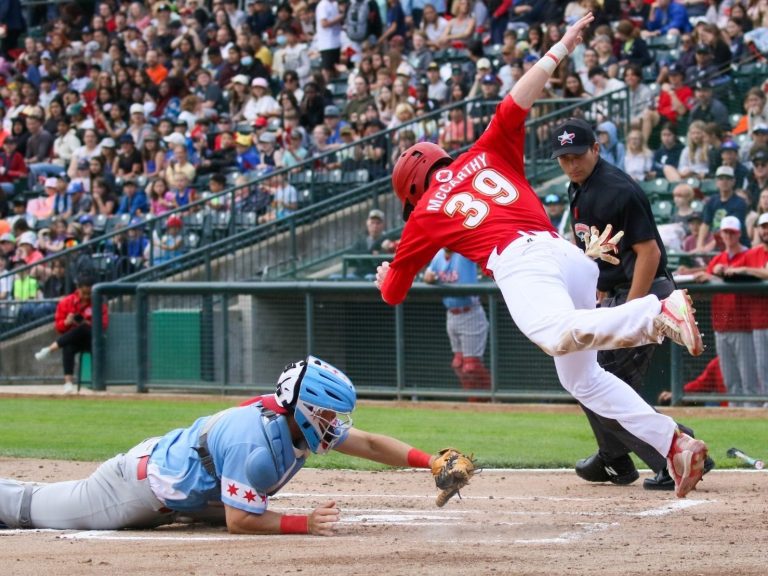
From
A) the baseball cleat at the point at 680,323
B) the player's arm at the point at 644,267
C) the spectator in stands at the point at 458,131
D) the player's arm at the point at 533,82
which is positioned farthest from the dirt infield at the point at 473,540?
the spectator in stands at the point at 458,131

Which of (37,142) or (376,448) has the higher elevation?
(37,142)

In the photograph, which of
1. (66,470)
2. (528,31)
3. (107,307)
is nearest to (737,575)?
(66,470)

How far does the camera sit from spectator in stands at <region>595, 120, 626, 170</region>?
16.7 metres

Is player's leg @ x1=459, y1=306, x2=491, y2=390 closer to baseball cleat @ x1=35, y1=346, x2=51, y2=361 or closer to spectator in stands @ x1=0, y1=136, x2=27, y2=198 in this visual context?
baseball cleat @ x1=35, y1=346, x2=51, y2=361

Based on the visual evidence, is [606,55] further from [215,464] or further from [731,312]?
[215,464]

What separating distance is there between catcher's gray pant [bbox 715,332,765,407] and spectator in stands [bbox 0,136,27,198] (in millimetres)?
15409

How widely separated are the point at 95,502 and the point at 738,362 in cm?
807

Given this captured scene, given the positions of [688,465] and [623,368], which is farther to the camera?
[623,368]

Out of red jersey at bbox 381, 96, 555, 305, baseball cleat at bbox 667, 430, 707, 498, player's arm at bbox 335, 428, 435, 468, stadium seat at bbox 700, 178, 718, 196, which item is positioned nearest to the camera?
baseball cleat at bbox 667, 430, 707, 498

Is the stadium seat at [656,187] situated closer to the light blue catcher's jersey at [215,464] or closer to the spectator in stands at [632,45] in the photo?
the spectator in stands at [632,45]

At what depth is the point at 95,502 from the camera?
6.65 m

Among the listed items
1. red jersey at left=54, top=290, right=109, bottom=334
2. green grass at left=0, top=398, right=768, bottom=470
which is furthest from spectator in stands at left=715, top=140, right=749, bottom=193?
red jersey at left=54, top=290, right=109, bottom=334

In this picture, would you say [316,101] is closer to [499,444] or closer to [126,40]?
[126,40]

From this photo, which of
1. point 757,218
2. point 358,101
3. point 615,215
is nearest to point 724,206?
point 757,218
